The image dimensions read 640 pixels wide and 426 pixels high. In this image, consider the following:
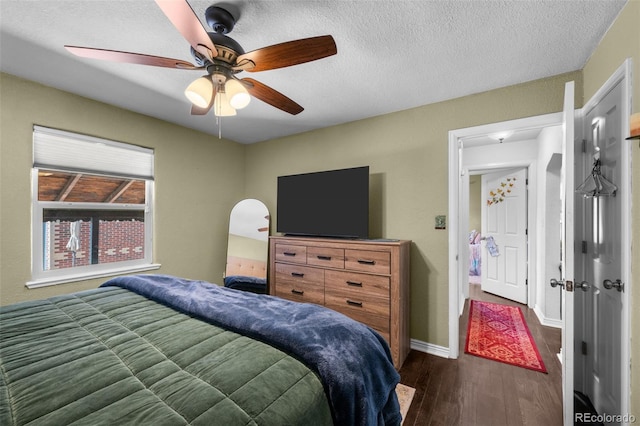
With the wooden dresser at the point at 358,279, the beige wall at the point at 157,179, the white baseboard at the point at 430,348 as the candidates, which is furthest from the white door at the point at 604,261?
the beige wall at the point at 157,179

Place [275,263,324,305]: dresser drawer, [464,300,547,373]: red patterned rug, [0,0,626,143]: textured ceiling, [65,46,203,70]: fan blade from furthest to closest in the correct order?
[275,263,324,305]: dresser drawer, [464,300,547,373]: red patterned rug, [0,0,626,143]: textured ceiling, [65,46,203,70]: fan blade

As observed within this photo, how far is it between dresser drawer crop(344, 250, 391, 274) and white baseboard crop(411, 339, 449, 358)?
0.91 metres

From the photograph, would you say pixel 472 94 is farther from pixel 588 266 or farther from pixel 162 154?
pixel 162 154

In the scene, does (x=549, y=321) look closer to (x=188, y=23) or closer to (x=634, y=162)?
(x=634, y=162)

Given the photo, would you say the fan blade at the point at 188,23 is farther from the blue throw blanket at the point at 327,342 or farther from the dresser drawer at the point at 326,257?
the dresser drawer at the point at 326,257

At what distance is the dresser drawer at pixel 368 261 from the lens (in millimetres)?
2396

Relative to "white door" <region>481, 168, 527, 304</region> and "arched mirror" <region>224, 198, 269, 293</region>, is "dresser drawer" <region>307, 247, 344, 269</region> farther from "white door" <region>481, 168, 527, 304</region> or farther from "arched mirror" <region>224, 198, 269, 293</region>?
"white door" <region>481, 168, 527, 304</region>

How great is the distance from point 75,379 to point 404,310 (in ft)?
7.57

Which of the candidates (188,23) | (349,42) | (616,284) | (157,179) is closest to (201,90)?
(188,23)

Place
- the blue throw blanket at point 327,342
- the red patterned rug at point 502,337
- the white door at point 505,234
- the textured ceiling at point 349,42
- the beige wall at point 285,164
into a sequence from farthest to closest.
Answer: the white door at point 505,234 < the red patterned rug at point 502,337 < the beige wall at point 285,164 < the textured ceiling at point 349,42 < the blue throw blanket at point 327,342

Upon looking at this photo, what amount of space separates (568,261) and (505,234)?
10.5ft

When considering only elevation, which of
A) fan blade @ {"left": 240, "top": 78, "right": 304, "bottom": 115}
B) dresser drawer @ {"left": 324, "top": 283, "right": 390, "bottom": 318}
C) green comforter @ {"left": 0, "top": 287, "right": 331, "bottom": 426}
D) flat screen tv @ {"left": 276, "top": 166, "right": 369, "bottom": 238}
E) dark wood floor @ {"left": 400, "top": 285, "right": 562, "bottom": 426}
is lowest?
dark wood floor @ {"left": 400, "top": 285, "right": 562, "bottom": 426}

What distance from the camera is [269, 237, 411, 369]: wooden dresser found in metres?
2.37

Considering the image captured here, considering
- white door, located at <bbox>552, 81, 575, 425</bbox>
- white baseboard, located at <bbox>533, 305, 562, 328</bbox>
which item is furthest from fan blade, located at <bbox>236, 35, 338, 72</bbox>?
white baseboard, located at <bbox>533, 305, 562, 328</bbox>
